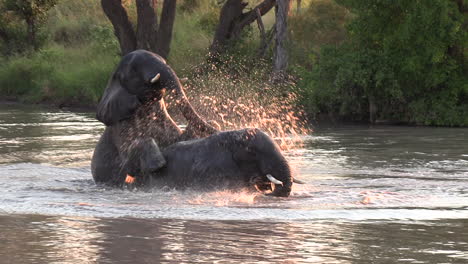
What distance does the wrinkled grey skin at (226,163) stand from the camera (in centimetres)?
1029

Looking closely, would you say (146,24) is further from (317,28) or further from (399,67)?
(399,67)

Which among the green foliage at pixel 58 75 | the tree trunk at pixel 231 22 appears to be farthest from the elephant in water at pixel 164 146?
the green foliage at pixel 58 75

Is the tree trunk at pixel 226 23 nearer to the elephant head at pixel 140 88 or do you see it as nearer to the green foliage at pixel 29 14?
the green foliage at pixel 29 14

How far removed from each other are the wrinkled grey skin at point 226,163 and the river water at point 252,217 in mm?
129

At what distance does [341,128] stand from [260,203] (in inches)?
535

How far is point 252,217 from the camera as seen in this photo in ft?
30.8

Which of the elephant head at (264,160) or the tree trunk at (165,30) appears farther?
the tree trunk at (165,30)

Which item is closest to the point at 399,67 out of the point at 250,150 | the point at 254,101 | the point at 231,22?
the point at 254,101

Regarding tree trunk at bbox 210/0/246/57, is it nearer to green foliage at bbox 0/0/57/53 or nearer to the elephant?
green foliage at bbox 0/0/57/53

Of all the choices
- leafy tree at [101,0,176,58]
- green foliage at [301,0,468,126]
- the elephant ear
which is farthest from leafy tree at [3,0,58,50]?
the elephant ear

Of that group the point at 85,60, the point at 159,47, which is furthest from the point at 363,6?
the point at 85,60

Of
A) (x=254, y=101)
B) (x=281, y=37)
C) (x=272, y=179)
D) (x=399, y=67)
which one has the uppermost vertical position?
(x=281, y=37)

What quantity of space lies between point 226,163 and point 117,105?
1.72m

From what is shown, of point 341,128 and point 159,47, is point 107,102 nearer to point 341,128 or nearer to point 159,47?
point 341,128
